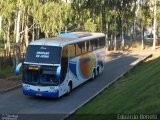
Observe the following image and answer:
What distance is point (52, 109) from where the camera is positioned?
1944 cm

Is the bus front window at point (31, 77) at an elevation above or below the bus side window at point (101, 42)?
below

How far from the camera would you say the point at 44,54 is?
21344 millimetres

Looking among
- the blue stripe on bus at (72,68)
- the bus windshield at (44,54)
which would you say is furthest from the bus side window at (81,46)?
the bus windshield at (44,54)

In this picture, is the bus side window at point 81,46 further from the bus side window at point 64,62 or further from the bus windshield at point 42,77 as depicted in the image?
the bus windshield at point 42,77

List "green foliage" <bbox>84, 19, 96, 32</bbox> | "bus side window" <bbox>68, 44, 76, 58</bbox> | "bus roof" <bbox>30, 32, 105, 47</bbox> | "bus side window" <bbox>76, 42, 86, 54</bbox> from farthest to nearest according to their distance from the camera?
"green foliage" <bbox>84, 19, 96, 32</bbox>, "bus side window" <bbox>76, 42, 86, 54</bbox>, "bus side window" <bbox>68, 44, 76, 58</bbox>, "bus roof" <bbox>30, 32, 105, 47</bbox>

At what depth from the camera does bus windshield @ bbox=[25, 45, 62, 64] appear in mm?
21109

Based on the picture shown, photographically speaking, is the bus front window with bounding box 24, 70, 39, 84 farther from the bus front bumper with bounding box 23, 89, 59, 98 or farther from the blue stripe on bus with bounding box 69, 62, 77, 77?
the blue stripe on bus with bounding box 69, 62, 77, 77

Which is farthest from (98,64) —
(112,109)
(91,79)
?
(112,109)

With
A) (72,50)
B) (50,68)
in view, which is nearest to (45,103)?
(50,68)

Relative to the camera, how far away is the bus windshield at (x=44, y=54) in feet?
69.3

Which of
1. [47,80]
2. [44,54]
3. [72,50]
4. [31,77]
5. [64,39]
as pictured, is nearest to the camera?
[47,80]

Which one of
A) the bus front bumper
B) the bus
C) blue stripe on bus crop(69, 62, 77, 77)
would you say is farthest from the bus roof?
the bus front bumper

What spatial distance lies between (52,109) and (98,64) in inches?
402

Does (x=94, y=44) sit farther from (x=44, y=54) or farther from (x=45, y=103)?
(x=45, y=103)
